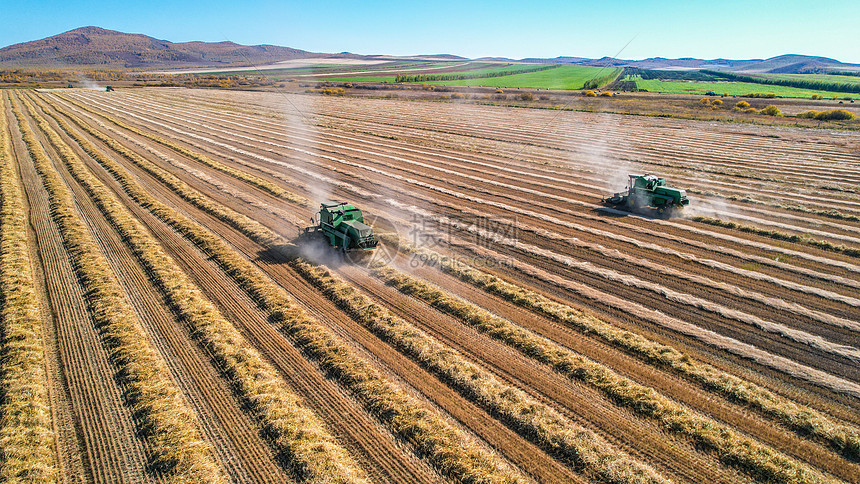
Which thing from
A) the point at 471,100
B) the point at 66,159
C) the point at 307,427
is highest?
the point at 471,100

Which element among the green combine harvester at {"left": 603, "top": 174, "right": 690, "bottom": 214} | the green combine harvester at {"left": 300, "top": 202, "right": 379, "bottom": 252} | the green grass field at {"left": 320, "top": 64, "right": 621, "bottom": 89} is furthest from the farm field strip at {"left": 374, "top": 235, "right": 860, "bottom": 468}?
the green grass field at {"left": 320, "top": 64, "right": 621, "bottom": 89}

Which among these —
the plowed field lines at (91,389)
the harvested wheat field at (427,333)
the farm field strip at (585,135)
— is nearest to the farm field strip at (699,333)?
the harvested wheat field at (427,333)

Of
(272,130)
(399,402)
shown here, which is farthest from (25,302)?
(272,130)

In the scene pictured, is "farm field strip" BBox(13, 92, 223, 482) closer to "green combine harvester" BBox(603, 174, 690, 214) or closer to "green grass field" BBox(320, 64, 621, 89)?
"green combine harvester" BBox(603, 174, 690, 214)

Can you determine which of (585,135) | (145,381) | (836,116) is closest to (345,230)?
(145,381)

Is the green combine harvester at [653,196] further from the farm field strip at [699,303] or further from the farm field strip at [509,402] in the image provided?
the farm field strip at [509,402]

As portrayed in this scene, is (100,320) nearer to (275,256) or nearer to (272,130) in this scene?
(275,256)
